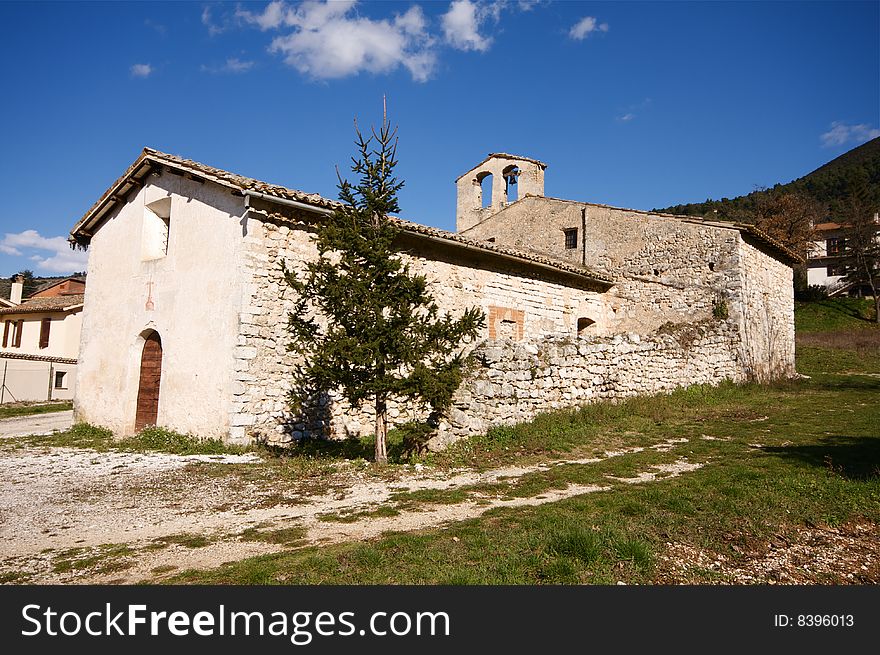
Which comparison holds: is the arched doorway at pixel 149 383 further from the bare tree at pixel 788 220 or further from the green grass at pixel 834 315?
the bare tree at pixel 788 220

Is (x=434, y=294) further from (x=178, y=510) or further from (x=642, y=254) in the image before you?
(x=642, y=254)

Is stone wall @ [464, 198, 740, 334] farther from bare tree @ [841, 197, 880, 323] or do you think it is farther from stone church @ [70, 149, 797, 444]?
bare tree @ [841, 197, 880, 323]

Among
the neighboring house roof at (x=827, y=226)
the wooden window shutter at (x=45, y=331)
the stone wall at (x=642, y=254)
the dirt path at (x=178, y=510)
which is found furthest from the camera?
the neighboring house roof at (x=827, y=226)

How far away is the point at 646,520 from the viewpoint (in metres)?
4.62

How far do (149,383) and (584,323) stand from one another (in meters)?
11.9

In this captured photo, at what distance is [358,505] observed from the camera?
5.74 meters

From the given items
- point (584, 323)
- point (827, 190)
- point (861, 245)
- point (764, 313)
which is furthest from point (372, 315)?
point (827, 190)

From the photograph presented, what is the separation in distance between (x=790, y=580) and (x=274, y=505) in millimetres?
4679

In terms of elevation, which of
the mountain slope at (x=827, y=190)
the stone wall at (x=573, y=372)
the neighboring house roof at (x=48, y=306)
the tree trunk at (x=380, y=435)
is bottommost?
the tree trunk at (x=380, y=435)

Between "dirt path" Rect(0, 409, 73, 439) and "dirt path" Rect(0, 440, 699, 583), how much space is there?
5170 millimetres

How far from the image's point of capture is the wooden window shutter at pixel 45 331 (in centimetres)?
2683

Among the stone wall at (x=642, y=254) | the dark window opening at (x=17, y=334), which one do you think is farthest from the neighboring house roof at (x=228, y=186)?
the dark window opening at (x=17, y=334)

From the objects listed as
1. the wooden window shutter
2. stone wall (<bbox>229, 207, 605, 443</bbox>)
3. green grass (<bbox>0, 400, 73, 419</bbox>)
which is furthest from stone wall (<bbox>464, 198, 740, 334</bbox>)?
the wooden window shutter

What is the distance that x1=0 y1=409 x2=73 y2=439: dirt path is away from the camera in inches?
504
